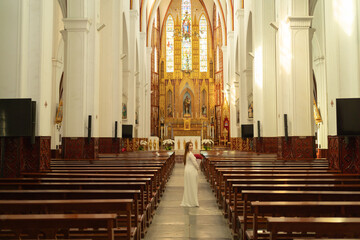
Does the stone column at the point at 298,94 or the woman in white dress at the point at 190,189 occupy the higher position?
the stone column at the point at 298,94

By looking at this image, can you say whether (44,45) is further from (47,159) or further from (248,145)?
(248,145)

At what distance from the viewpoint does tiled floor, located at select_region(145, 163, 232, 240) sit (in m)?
5.11

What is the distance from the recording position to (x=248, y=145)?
66.5ft

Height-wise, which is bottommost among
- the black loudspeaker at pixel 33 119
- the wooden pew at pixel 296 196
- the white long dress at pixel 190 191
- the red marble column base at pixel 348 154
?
the white long dress at pixel 190 191

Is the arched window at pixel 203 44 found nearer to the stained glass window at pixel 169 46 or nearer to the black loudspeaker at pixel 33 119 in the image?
the stained glass window at pixel 169 46

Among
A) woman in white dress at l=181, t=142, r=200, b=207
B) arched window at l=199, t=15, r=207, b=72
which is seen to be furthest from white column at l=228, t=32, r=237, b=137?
woman in white dress at l=181, t=142, r=200, b=207

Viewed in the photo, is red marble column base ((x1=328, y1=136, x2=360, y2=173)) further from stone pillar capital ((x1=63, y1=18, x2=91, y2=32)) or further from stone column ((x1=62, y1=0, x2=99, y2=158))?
stone pillar capital ((x1=63, y1=18, x2=91, y2=32))

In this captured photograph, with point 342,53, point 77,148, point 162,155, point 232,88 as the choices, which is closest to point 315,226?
point 342,53

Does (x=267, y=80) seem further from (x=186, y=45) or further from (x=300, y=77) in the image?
(x=186, y=45)

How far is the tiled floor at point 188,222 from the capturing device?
511cm

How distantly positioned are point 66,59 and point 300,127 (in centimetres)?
814

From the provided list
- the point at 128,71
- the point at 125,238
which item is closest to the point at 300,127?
the point at 125,238

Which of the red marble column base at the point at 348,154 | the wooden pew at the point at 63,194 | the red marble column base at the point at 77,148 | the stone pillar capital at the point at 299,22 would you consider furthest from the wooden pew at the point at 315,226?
the stone pillar capital at the point at 299,22

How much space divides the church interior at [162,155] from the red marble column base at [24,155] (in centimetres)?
2
